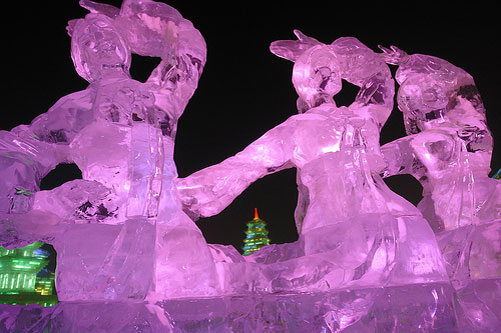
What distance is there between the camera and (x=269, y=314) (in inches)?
48.4

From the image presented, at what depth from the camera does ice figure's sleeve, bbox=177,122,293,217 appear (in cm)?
157

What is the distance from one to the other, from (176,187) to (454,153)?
108cm

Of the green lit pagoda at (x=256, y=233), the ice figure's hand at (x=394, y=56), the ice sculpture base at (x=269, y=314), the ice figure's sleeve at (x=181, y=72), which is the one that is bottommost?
the ice sculpture base at (x=269, y=314)

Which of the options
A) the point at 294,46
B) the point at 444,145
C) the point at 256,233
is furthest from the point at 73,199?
the point at 256,233

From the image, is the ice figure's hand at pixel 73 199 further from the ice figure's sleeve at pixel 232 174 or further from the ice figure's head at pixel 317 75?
the ice figure's head at pixel 317 75

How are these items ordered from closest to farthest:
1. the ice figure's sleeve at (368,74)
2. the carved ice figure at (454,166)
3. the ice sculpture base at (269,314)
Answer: the ice sculpture base at (269,314)
the carved ice figure at (454,166)
the ice figure's sleeve at (368,74)

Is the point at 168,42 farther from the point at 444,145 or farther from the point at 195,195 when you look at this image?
the point at 444,145

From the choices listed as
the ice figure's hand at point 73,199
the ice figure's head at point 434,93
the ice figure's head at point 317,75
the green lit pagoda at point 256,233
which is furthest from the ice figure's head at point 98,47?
the green lit pagoda at point 256,233

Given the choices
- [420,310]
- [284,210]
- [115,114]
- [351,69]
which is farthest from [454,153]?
[284,210]

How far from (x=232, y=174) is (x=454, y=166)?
2.82 feet

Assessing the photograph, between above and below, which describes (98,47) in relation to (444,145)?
above

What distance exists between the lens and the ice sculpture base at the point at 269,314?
112cm

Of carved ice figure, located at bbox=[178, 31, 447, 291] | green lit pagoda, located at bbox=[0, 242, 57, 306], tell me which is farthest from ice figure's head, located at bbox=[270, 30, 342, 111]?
green lit pagoda, located at bbox=[0, 242, 57, 306]

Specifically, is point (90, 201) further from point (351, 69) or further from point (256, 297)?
point (351, 69)
